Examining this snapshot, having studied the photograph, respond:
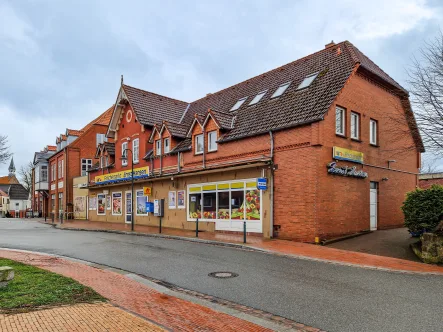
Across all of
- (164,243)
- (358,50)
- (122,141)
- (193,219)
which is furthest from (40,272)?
(122,141)

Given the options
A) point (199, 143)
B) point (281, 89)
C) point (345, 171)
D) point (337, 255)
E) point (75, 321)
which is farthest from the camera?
point (199, 143)

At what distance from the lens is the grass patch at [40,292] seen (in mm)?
5952

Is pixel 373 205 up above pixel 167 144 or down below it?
below

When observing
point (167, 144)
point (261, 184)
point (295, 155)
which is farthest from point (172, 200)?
point (295, 155)

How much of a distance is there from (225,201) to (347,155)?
630cm

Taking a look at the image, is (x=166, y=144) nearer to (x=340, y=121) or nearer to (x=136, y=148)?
(x=136, y=148)

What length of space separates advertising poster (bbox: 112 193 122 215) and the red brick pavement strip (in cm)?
1932

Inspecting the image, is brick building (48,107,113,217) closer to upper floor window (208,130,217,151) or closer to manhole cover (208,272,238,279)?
upper floor window (208,130,217,151)

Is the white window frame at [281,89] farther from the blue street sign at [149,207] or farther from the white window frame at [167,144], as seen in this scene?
the blue street sign at [149,207]

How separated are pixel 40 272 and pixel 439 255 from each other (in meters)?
10.9

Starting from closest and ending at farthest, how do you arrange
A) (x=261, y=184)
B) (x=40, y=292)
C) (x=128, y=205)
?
(x=40, y=292)
(x=261, y=184)
(x=128, y=205)

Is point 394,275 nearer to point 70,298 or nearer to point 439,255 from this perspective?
point 439,255

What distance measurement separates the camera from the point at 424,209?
42.0ft

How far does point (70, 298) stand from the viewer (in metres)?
6.44
